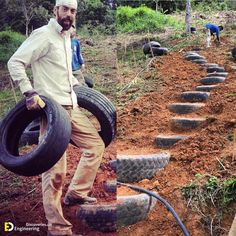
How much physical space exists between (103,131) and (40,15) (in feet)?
2.77

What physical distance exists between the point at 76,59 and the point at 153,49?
119 cm

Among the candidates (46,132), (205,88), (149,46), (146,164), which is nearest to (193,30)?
(149,46)

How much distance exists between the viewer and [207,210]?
4336mm

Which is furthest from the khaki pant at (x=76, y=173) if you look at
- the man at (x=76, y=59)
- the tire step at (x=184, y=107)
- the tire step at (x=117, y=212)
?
the tire step at (x=184, y=107)

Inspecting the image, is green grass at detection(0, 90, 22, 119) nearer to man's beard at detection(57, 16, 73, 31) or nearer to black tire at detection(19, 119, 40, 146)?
black tire at detection(19, 119, 40, 146)

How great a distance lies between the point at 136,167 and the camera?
454cm

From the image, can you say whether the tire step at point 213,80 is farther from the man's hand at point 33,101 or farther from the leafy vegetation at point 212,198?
the man's hand at point 33,101

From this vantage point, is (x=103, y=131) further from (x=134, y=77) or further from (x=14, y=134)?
(x=134, y=77)

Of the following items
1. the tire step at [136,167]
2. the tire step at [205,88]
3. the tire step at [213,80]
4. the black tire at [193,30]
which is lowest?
the tire step at [136,167]

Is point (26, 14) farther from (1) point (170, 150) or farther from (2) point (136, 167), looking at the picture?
(1) point (170, 150)

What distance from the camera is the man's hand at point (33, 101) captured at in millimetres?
3689

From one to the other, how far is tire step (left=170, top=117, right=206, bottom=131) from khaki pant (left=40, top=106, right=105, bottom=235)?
1119 mm

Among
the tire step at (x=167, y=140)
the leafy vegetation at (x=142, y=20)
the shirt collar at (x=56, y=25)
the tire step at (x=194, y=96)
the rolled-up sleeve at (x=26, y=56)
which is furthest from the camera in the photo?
the tire step at (x=194, y=96)

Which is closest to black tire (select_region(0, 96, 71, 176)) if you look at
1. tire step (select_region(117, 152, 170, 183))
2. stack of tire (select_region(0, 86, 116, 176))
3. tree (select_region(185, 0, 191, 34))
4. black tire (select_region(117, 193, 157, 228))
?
stack of tire (select_region(0, 86, 116, 176))
